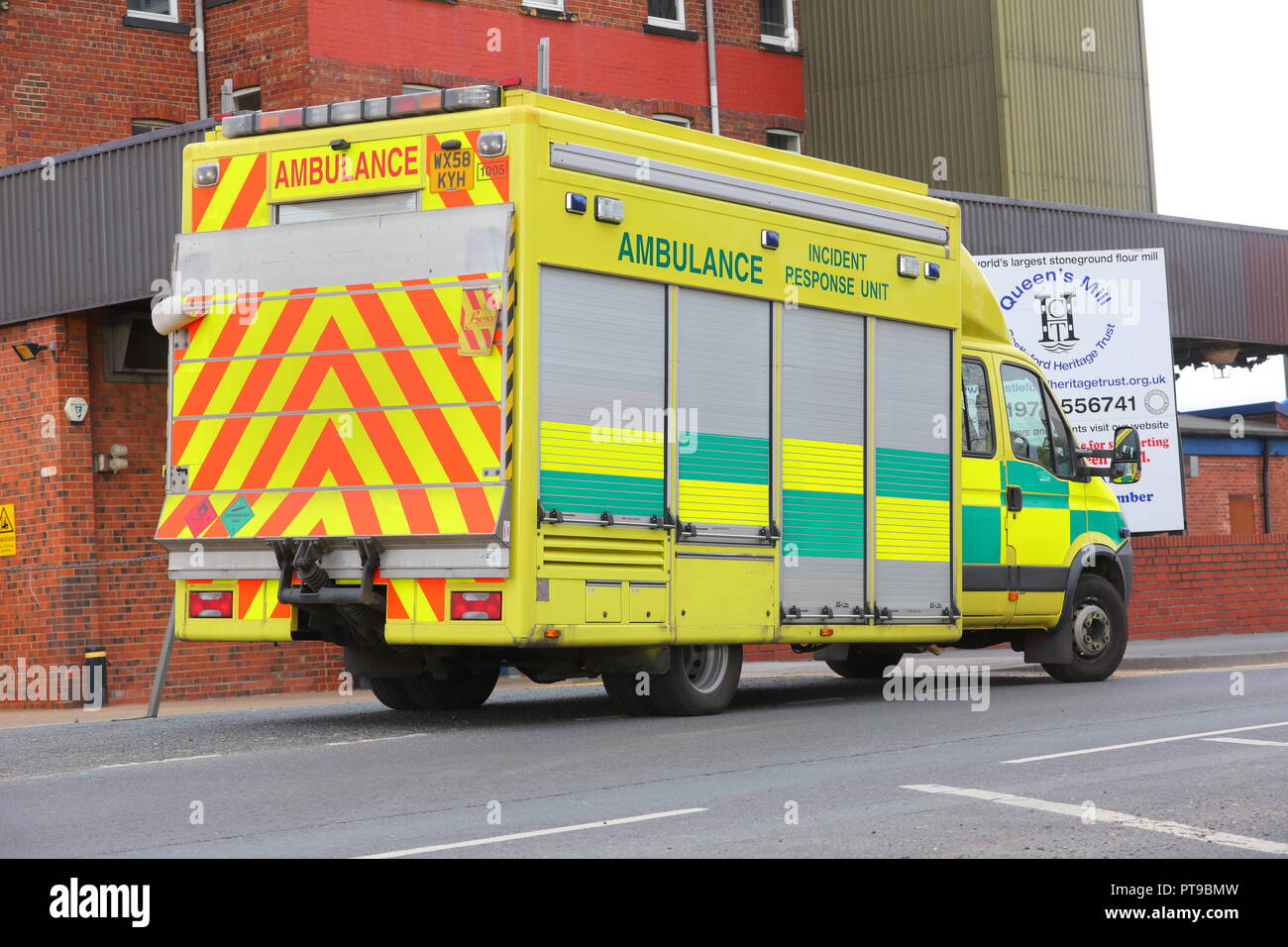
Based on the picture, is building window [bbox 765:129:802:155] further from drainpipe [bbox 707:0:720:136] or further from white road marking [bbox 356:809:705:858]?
white road marking [bbox 356:809:705:858]

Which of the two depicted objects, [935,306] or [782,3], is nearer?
[935,306]

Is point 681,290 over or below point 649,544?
over

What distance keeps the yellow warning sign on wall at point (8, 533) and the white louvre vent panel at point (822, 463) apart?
9.02m

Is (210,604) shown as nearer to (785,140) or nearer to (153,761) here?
(153,761)

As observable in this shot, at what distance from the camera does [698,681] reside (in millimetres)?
11430

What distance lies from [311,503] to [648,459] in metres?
2.08

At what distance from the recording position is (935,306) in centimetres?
Result: 1273

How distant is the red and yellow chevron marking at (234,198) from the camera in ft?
35.4

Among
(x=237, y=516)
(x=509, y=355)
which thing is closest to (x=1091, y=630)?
(x=509, y=355)

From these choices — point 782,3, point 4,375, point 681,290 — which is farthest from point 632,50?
point 681,290

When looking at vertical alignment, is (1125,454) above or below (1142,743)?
above

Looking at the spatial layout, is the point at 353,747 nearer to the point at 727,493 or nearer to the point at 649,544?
the point at 649,544
